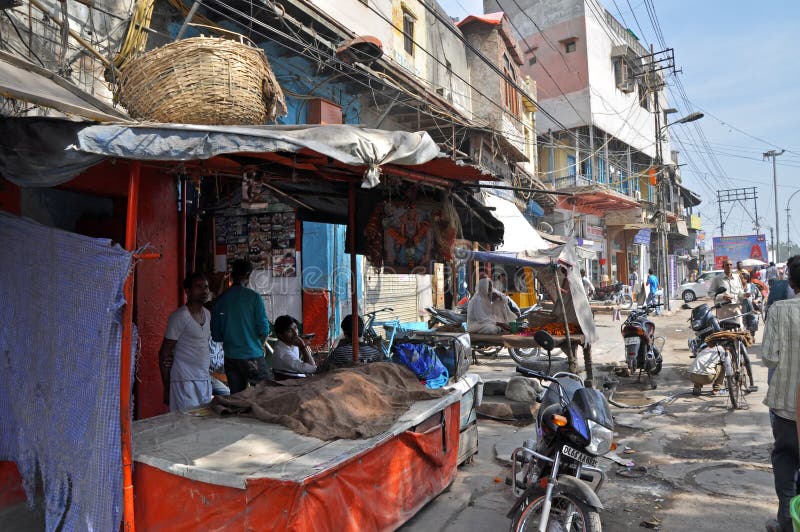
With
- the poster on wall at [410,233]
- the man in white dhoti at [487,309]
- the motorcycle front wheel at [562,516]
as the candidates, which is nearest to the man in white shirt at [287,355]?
the poster on wall at [410,233]

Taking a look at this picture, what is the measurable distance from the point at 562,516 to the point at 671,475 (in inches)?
96.2

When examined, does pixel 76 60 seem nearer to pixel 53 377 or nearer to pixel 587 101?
pixel 53 377

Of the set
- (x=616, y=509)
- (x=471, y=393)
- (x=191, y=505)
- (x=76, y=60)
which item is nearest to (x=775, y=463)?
(x=616, y=509)

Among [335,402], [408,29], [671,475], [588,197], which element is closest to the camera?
[335,402]

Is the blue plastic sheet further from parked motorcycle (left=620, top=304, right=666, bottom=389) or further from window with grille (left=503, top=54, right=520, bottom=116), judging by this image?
window with grille (left=503, top=54, right=520, bottom=116)

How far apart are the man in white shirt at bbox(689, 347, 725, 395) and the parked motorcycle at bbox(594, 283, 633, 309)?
17.5 meters

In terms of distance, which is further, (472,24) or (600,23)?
(600,23)

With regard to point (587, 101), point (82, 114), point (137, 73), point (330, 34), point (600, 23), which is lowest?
point (82, 114)

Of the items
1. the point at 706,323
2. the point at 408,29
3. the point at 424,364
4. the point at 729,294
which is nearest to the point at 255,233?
the point at 424,364

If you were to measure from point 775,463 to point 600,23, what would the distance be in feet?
101

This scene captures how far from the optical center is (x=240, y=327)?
204 inches

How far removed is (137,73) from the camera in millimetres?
4082

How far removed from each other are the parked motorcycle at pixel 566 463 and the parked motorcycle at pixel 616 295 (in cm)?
2299

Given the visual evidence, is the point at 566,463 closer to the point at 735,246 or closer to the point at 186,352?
the point at 186,352
